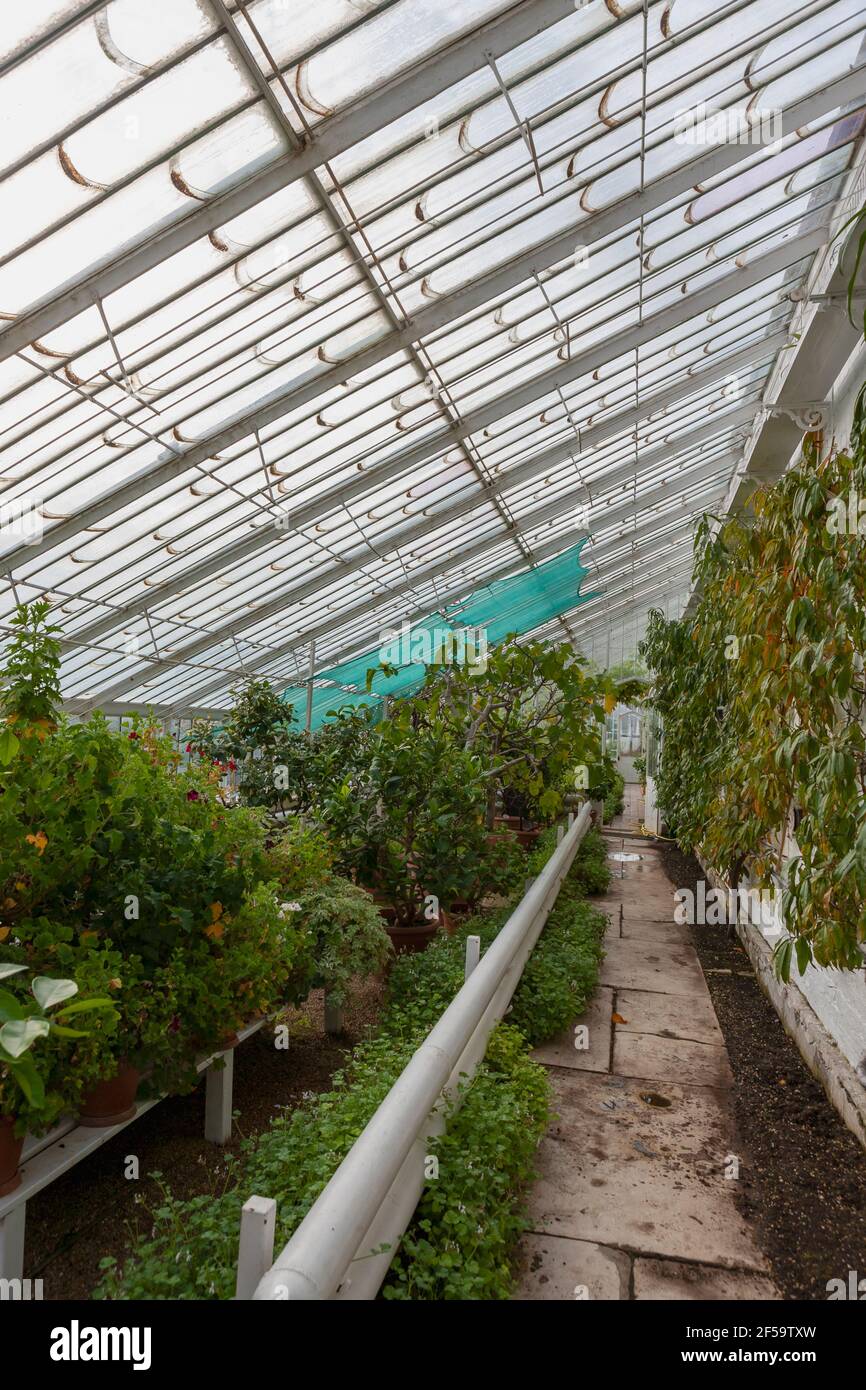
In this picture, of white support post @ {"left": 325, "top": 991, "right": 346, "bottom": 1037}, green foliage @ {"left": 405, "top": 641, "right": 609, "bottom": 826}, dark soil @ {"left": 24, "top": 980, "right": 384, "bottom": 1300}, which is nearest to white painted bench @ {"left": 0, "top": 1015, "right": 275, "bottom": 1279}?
dark soil @ {"left": 24, "top": 980, "right": 384, "bottom": 1300}

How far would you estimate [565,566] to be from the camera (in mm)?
13617

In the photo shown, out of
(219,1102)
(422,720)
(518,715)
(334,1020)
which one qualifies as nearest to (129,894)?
(219,1102)

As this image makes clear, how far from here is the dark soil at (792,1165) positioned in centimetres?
275

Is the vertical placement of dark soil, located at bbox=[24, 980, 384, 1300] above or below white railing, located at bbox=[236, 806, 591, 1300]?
below

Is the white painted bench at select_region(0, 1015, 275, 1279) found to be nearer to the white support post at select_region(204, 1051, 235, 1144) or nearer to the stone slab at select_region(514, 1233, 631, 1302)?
the white support post at select_region(204, 1051, 235, 1144)

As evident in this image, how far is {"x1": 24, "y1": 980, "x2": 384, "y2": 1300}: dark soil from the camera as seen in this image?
2.63 meters

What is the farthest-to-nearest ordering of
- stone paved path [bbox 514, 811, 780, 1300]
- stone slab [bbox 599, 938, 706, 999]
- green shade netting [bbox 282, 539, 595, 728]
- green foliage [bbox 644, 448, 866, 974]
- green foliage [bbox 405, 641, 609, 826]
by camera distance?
green shade netting [bbox 282, 539, 595, 728] < green foliage [bbox 405, 641, 609, 826] < stone slab [bbox 599, 938, 706, 999] < green foliage [bbox 644, 448, 866, 974] < stone paved path [bbox 514, 811, 780, 1300]

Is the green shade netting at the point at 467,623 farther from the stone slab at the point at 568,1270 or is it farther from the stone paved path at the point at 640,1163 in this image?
the stone slab at the point at 568,1270

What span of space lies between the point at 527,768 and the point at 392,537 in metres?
5.08

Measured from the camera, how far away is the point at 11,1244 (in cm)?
239

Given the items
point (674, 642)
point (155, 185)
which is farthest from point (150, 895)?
point (674, 642)

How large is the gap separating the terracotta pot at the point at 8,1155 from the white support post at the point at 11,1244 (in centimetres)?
6

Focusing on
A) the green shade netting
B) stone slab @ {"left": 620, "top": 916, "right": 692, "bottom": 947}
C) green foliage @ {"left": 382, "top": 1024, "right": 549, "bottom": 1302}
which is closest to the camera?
green foliage @ {"left": 382, "top": 1024, "right": 549, "bottom": 1302}
